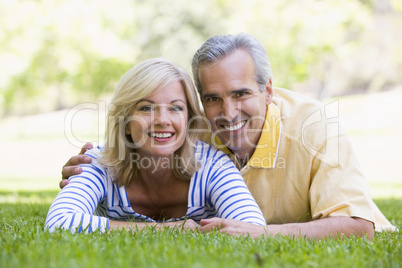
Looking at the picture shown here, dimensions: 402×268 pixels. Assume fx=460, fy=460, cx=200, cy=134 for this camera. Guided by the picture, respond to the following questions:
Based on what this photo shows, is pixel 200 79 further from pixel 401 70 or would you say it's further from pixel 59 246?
pixel 401 70

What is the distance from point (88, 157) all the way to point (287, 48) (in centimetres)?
1332

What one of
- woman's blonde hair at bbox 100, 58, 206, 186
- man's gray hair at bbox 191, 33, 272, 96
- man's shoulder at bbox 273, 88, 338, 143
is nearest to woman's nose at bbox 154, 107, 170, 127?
woman's blonde hair at bbox 100, 58, 206, 186

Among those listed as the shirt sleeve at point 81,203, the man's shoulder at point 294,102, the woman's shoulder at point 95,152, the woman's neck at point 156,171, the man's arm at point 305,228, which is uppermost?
the man's shoulder at point 294,102

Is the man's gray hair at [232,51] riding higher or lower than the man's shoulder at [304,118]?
higher

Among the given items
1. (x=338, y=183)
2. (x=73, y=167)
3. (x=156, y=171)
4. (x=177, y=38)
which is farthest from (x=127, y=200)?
(x=177, y=38)

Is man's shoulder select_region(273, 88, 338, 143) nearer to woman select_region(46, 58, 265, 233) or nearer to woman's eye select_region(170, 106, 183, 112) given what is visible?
woman select_region(46, 58, 265, 233)

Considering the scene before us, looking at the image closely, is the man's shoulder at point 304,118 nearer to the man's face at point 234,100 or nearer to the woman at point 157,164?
the man's face at point 234,100

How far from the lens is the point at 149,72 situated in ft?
12.7

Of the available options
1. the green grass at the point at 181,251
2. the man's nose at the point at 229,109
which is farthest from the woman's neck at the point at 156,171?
the green grass at the point at 181,251

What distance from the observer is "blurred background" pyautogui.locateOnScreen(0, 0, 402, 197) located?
16094 mm

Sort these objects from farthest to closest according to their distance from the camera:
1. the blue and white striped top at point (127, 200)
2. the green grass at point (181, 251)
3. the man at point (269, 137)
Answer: the man at point (269, 137), the blue and white striped top at point (127, 200), the green grass at point (181, 251)

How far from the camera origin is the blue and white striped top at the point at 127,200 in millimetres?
3285

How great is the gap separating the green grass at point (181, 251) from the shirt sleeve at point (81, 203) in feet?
0.72

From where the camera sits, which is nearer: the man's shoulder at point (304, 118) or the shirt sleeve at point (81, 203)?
the shirt sleeve at point (81, 203)
